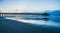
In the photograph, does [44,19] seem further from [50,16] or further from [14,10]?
[14,10]

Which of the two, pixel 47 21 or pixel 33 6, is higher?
pixel 33 6

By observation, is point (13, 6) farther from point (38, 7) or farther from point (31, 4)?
point (38, 7)

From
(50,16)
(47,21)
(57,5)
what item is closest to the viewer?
(57,5)

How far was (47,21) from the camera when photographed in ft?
7.47

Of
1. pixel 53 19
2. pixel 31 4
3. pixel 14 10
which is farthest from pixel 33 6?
pixel 53 19

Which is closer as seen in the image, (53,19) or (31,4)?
(31,4)

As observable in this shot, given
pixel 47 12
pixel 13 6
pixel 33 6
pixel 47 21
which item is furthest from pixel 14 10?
pixel 47 21

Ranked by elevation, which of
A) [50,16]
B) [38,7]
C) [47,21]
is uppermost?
[38,7]

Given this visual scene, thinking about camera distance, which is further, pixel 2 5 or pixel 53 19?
pixel 53 19

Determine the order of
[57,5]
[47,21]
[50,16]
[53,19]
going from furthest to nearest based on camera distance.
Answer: [47,21] → [53,19] → [50,16] → [57,5]

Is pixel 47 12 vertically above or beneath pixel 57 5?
beneath

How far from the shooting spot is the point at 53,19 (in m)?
2.12

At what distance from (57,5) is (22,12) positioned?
0.70 m

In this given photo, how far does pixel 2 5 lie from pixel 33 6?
607 millimetres
